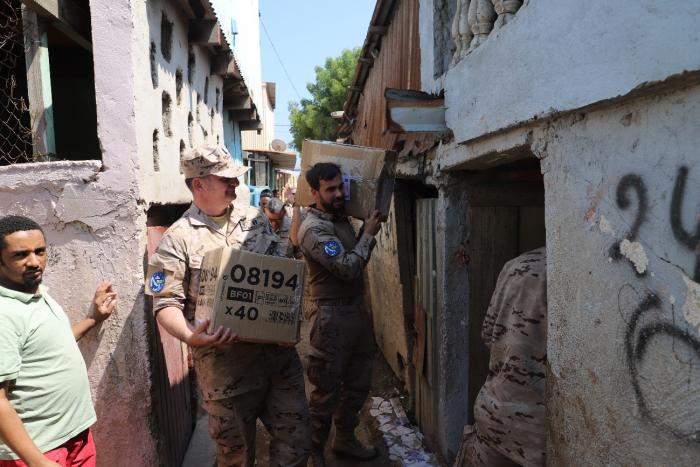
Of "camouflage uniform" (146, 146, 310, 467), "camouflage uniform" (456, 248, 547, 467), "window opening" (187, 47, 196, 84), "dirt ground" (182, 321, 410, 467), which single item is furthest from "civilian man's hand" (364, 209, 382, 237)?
"window opening" (187, 47, 196, 84)

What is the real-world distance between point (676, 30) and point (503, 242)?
2330mm

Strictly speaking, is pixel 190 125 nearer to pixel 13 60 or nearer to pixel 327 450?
pixel 13 60

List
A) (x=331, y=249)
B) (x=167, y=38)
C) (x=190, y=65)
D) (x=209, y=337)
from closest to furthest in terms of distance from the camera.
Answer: (x=209, y=337) < (x=331, y=249) < (x=167, y=38) < (x=190, y=65)

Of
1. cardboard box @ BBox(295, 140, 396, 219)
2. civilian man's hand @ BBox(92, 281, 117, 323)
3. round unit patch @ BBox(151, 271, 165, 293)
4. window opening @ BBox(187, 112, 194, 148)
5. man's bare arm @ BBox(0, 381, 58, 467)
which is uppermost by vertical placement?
window opening @ BBox(187, 112, 194, 148)

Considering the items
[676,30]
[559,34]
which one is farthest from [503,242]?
[676,30]

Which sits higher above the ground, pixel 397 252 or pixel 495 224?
pixel 495 224

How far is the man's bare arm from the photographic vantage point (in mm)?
2047

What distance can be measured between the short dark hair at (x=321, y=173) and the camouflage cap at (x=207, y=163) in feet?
2.66

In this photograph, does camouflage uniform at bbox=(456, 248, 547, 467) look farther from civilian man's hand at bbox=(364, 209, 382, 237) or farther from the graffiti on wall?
civilian man's hand at bbox=(364, 209, 382, 237)

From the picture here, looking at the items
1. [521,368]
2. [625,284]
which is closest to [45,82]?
[521,368]

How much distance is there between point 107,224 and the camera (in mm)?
2936

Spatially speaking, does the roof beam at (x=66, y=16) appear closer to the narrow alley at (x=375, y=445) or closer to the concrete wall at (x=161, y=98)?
the concrete wall at (x=161, y=98)

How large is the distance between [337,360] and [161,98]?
219 centimetres

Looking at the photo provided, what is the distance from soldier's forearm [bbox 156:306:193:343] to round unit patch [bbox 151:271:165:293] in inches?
4.3
